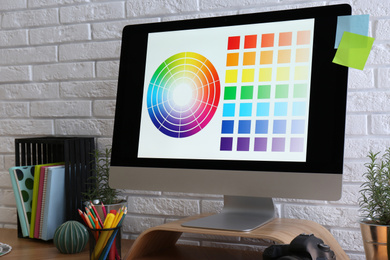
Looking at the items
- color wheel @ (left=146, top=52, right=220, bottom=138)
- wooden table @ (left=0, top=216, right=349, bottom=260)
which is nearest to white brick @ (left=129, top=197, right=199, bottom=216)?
wooden table @ (left=0, top=216, right=349, bottom=260)

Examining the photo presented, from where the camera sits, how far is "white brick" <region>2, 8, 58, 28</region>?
1.57 m

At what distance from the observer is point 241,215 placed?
105 centimetres

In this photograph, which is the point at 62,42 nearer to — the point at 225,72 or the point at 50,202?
the point at 50,202

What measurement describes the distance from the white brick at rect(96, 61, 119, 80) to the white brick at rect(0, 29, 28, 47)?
0.30 metres

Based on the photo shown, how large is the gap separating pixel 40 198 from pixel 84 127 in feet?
0.91

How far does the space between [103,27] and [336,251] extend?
0.95m

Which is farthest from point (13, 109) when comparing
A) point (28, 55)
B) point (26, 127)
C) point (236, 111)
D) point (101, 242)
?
point (236, 111)

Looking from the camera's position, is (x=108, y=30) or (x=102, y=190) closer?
(x=102, y=190)

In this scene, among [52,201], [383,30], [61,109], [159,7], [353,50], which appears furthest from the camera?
[61,109]

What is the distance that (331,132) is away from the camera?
0.92 metres

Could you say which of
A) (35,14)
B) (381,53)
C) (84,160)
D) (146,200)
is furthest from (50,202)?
(381,53)

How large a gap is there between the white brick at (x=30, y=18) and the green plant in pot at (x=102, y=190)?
0.48 m

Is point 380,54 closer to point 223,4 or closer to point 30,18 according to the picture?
point 223,4

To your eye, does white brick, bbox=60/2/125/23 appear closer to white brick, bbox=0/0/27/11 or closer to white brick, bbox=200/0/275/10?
white brick, bbox=0/0/27/11
